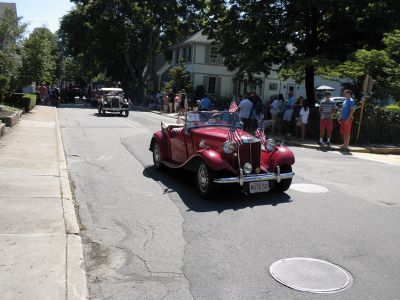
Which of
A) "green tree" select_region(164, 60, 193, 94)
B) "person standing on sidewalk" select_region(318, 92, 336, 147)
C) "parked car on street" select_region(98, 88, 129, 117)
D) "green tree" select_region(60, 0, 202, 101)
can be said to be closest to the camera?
"person standing on sidewalk" select_region(318, 92, 336, 147)

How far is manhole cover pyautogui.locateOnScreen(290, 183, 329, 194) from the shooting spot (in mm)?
8676

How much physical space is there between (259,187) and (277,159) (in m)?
0.69

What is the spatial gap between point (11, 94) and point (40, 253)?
21199 mm

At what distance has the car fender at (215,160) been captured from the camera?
24.8 ft

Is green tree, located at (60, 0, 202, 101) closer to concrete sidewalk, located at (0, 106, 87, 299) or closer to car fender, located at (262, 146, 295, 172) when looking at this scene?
concrete sidewalk, located at (0, 106, 87, 299)

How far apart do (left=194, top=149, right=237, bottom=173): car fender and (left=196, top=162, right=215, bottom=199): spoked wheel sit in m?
0.10

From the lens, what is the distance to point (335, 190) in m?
8.84

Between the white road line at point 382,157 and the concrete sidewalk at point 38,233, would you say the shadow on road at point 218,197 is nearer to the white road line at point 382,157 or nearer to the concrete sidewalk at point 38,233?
the concrete sidewalk at point 38,233

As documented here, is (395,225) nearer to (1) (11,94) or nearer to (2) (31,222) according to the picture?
(2) (31,222)

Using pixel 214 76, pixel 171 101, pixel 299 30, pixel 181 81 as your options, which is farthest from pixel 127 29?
pixel 299 30

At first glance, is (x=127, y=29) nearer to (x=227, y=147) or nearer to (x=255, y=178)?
(x=227, y=147)

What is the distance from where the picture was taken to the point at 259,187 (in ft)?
25.6

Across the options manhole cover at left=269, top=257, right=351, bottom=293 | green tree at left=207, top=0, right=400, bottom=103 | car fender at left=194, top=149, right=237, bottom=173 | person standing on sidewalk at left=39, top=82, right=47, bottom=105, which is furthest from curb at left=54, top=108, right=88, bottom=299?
person standing on sidewalk at left=39, top=82, right=47, bottom=105

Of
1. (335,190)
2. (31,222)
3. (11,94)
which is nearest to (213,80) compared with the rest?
(11,94)
